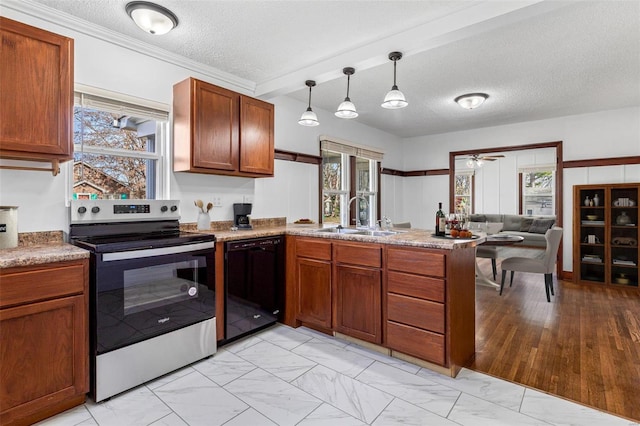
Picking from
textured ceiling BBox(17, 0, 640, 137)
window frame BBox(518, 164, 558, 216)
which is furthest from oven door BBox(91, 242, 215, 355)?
window frame BBox(518, 164, 558, 216)

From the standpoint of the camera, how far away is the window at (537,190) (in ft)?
28.7

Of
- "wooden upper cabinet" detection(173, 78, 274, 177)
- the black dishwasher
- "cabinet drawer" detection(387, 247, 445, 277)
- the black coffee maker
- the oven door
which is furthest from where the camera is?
the black coffee maker

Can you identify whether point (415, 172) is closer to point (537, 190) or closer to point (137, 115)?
point (537, 190)

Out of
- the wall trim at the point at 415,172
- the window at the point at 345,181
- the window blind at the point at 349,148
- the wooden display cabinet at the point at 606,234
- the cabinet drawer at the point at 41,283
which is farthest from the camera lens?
the wall trim at the point at 415,172

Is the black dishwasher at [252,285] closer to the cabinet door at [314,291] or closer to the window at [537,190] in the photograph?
the cabinet door at [314,291]

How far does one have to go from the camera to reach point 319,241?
2.99 metres

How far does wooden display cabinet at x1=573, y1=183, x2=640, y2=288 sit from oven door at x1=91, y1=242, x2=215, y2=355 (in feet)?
17.2

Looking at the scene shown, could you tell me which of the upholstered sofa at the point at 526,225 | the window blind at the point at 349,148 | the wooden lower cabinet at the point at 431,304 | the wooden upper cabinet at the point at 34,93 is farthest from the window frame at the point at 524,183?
the wooden upper cabinet at the point at 34,93

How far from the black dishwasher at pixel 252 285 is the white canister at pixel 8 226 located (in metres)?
1.33

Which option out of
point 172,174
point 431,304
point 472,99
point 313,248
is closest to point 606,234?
point 472,99

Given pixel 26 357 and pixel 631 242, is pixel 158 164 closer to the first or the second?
pixel 26 357

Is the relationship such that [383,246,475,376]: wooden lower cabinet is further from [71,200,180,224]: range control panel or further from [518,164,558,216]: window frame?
[518,164,558,216]: window frame

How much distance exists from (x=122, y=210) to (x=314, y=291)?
5.67 feet

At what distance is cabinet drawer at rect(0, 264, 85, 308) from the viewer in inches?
67.1
